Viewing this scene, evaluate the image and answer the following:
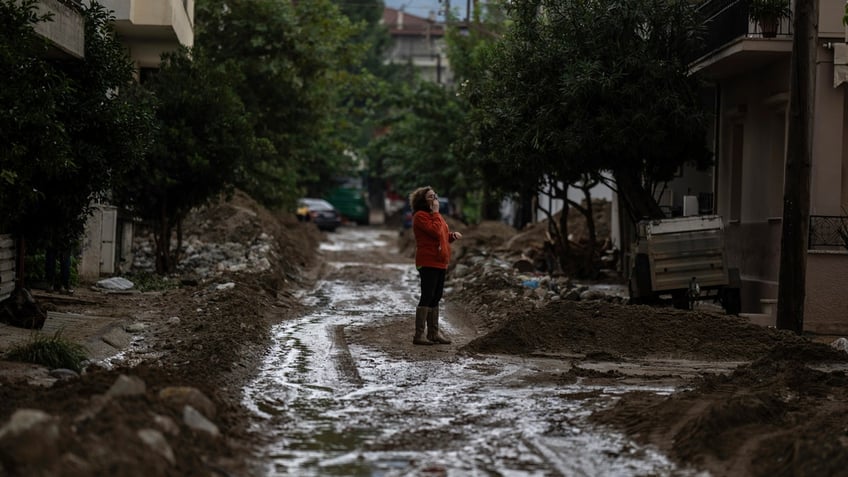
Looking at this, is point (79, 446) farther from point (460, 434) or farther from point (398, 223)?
point (398, 223)

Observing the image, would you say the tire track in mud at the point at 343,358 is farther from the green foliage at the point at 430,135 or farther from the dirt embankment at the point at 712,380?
the green foliage at the point at 430,135

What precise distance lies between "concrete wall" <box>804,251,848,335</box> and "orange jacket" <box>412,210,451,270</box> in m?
6.34

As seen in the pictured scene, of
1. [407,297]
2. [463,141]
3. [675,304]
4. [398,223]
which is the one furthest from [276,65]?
[398,223]

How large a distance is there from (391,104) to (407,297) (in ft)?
93.9

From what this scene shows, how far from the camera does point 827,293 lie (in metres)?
17.9

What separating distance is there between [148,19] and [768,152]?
39.0 ft

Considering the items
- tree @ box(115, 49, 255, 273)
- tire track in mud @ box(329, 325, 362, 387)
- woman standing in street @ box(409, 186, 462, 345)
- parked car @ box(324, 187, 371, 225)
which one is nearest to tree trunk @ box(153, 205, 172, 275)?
tree @ box(115, 49, 255, 273)

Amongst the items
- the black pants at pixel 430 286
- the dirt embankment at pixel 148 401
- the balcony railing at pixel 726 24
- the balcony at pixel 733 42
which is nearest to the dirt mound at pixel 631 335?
the black pants at pixel 430 286

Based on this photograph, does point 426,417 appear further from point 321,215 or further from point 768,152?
point 321,215

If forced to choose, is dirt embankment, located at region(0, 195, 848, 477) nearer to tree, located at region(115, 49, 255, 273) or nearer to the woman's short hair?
the woman's short hair

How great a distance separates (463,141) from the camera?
30.9 m

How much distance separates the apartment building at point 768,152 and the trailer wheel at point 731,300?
30 cm

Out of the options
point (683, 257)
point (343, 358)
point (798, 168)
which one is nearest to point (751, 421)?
point (343, 358)

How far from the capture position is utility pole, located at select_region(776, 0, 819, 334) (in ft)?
50.5
